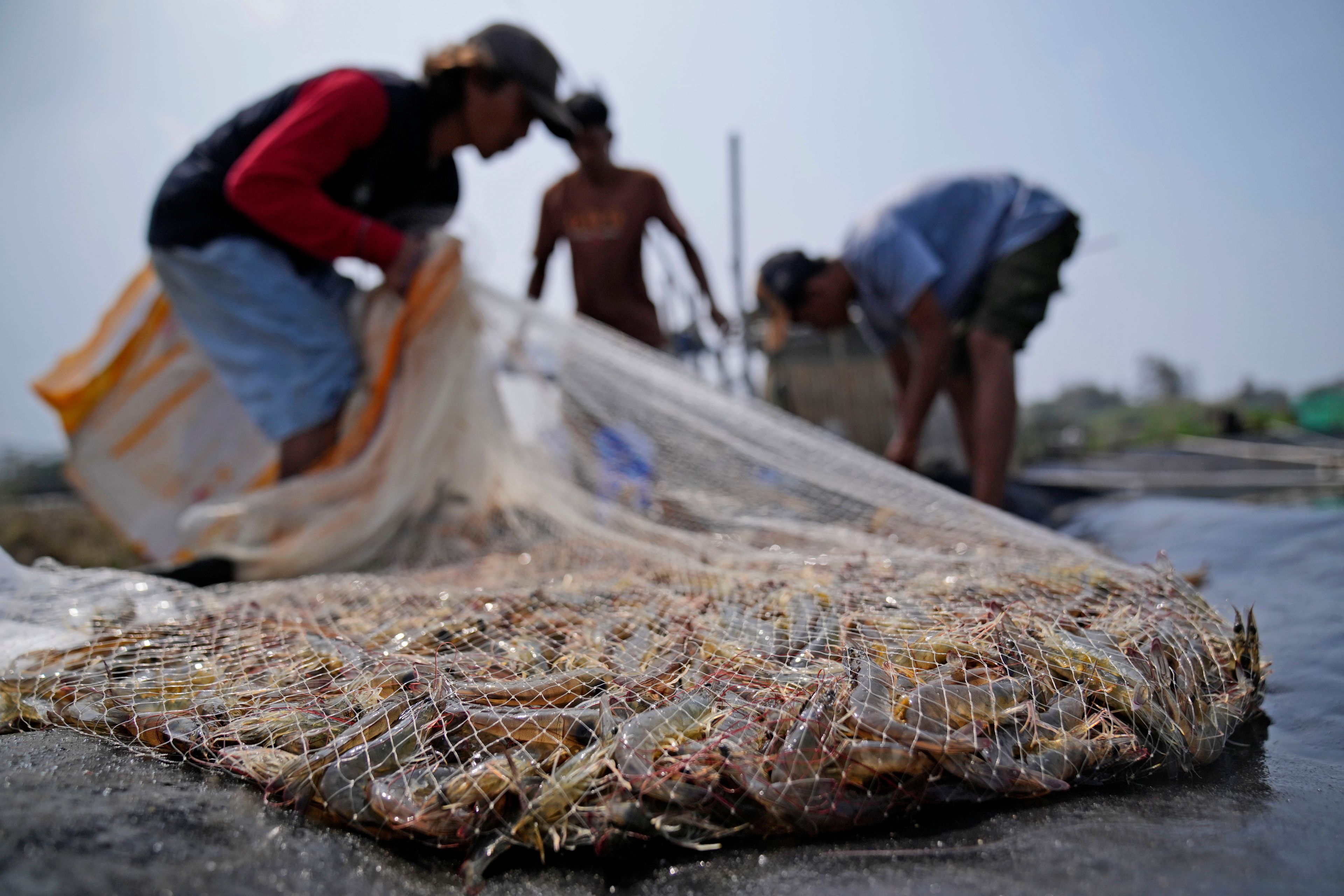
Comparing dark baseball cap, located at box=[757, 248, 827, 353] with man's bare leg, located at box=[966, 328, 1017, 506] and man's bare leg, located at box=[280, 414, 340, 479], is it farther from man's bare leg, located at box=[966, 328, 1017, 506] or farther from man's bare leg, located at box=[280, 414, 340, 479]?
man's bare leg, located at box=[280, 414, 340, 479]

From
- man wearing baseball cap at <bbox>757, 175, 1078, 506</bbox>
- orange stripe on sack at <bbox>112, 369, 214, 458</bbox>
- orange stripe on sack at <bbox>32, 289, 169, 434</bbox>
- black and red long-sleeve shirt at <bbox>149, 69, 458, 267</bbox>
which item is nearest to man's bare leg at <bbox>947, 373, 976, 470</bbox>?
man wearing baseball cap at <bbox>757, 175, 1078, 506</bbox>

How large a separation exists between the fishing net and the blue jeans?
79cm

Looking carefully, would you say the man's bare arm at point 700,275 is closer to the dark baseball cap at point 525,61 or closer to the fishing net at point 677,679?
the dark baseball cap at point 525,61

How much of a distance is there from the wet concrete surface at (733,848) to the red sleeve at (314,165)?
1825mm

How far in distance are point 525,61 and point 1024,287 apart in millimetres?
2013

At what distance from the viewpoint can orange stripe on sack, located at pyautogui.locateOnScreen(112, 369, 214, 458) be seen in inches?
117

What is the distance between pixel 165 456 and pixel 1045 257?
3.55 metres

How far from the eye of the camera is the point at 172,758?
3.23ft

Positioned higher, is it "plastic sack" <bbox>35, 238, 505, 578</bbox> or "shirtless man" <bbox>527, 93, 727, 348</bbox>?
"shirtless man" <bbox>527, 93, 727, 348</bbox>

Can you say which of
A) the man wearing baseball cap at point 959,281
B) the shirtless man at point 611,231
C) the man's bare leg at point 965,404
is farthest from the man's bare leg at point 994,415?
the shirtless man at point 611,231

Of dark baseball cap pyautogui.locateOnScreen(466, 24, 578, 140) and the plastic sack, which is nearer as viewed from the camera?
the plastic sack

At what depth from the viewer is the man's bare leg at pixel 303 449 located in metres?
2.66

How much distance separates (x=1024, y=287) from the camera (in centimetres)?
274

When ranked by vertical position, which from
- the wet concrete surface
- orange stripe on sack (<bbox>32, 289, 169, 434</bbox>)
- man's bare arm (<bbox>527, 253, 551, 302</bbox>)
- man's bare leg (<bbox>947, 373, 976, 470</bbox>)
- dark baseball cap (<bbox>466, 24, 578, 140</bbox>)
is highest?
dark baseball cap (<bbox>466, 24, 578, 140</bbox>)
